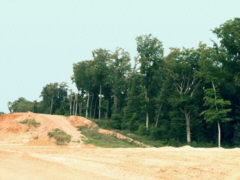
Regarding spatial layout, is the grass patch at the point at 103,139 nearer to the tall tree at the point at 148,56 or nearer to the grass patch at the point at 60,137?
the grass patch at the point at 60,137

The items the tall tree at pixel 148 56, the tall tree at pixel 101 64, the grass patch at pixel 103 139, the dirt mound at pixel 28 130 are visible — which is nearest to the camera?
the dirt mound at pixel 28 130

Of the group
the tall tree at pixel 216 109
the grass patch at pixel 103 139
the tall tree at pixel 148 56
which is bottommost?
the grass patch at pixel 103 139

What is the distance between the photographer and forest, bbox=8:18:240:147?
1286 inches

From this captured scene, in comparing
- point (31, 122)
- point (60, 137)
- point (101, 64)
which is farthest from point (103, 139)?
point (101, 64)

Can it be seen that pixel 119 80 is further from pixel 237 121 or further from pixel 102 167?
pixel 102 167

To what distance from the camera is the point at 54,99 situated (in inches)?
2874

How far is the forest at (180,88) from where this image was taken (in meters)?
32.7

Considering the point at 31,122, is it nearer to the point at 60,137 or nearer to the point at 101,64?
the point at 60,137

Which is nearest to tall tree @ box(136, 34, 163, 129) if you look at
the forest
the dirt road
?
the forest

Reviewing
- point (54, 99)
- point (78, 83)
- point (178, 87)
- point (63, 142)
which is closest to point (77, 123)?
point (63, 142)

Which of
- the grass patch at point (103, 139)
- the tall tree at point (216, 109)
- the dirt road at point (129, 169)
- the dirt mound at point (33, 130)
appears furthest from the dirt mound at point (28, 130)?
the tall tree at point (216, 109)

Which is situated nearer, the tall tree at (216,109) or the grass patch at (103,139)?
the grass patch at (103,139)

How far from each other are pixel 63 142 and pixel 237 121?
2126cm

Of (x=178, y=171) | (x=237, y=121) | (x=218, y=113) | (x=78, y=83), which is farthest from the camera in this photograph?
(x=78, y=83)
